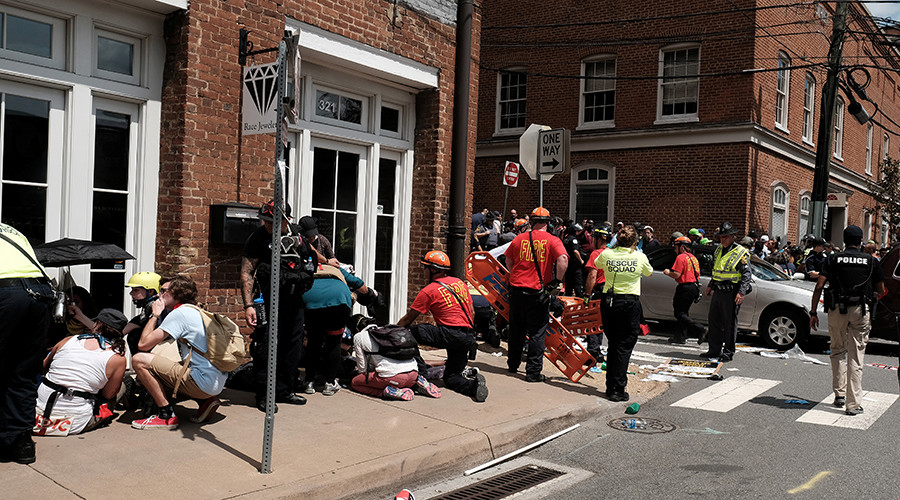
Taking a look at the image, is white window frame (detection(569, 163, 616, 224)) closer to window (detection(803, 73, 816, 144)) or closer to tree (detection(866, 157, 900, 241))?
Answer: window (detection(803, 73, 816, 144))

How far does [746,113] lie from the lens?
61.6ft

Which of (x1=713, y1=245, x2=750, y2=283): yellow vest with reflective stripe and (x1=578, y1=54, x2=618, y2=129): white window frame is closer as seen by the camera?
(x1=713, y1=245, x2=750, y2=283): yellow vest with reflective stripe

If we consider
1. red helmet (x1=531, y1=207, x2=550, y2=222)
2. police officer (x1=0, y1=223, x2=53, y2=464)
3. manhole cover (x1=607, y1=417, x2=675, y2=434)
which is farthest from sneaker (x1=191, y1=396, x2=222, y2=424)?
red helmet (x1=531, y1=207, x2=550, y2=222)

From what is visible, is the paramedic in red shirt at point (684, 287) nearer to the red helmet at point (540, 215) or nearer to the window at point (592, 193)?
the red helmet at point (540, 215)

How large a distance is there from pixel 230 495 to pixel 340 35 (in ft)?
18.5

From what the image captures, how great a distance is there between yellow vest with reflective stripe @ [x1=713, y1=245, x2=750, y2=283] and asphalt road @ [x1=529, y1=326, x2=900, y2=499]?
7.01ft

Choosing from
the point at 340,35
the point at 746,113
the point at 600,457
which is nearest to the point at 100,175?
the point at 340,35

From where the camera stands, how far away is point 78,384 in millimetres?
5184

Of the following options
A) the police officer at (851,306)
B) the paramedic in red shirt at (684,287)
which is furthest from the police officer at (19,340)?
the paramedic in red shirt at (684,287)

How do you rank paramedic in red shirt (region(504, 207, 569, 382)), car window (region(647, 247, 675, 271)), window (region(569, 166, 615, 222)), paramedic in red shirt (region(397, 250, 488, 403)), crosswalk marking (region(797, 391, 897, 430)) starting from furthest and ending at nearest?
window (region(569, 166, 615, 222)) < car window (region(647, 247, 675, 271)) < paramedic in red shirt (region(504, 207, 569, 382)) < paramedic in red shirt (region(397, 250, 488, 403)) < crosswalk marking (region(797, 391, 897, 430))

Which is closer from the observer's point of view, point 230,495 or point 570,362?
point 230,495

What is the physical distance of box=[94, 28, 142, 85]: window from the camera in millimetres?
6602

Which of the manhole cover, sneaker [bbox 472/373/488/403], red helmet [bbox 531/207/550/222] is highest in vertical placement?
red helmet [bbox 531/207/550/222]

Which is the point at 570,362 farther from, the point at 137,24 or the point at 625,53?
the point at 625,53
